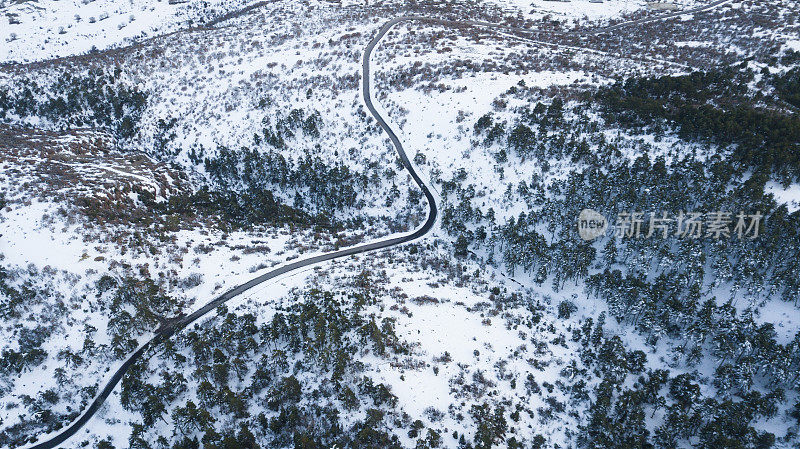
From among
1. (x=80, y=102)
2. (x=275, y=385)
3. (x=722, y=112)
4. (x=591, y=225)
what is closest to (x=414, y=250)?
(x=591, y=225)

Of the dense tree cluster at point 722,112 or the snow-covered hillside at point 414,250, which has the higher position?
the dense tree cluster at point 722,112

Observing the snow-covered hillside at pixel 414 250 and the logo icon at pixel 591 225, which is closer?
the snow-covered hillside at pixel 414 250

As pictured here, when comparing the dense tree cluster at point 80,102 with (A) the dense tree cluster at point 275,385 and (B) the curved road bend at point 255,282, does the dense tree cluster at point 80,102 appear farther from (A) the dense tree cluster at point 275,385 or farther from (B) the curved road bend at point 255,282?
(A) the dense tree cluster at point 275,385

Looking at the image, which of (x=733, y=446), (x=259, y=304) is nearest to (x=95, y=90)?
(x=259, y=304)

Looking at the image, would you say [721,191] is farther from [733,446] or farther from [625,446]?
[625,446]

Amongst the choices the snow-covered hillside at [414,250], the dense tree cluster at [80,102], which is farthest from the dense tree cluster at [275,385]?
the dense tree cluster at [80,102]

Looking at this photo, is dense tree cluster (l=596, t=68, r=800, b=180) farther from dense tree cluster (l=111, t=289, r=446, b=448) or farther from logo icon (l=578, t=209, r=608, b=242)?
dense tree cluster (l=111, t=289, r=446, b=448)
